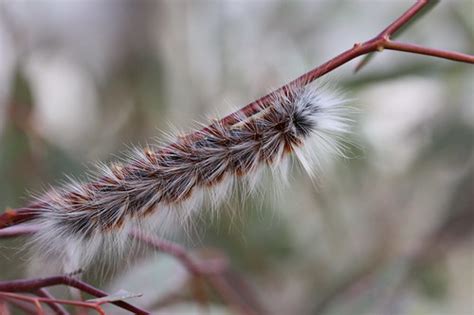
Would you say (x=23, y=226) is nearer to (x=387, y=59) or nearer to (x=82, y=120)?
(x=387, y=59)

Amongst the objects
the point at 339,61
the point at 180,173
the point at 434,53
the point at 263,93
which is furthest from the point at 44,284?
the point at 263,93

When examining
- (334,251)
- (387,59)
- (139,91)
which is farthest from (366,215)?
(139,91)

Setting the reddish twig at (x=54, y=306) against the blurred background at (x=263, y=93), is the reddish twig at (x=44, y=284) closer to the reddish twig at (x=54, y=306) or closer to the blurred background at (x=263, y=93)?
the reddish twig at (x=54, y=306)

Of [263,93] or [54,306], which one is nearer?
[54,306]

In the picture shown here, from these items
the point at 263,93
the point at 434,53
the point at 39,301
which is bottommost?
the point at 39,301

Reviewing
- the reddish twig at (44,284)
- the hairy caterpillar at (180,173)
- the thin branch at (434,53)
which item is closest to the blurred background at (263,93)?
the hairy caterpillar at (180,173)

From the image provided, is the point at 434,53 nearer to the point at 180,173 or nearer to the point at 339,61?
the point at 339,61

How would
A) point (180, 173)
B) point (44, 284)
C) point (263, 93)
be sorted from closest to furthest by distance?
point (44, 284)
point (180, 173)
point (263, 93)
